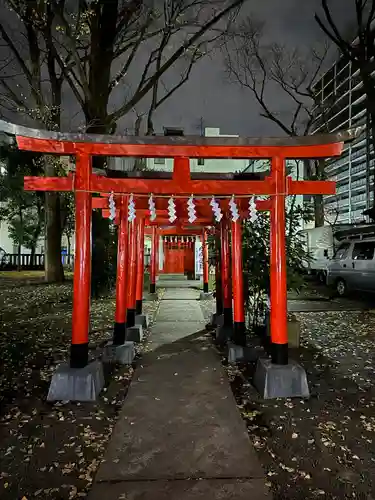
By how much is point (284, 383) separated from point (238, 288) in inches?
83.7

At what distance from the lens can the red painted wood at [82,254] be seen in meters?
5.45

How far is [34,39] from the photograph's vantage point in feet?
53.3

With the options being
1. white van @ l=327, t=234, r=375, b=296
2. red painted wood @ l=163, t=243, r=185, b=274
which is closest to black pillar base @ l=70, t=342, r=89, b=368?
white van @ l=327, t=234, r=375, b=296

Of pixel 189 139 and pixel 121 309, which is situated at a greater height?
pixel 189 139

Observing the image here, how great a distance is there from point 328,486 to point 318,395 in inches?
89.2

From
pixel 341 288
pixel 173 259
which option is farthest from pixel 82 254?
pixel 173 259

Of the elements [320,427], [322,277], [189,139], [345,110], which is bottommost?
[320,427]

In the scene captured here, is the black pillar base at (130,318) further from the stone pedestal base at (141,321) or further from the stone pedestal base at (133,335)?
the stone pedestal base at (141,321)

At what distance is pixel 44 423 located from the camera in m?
4.61

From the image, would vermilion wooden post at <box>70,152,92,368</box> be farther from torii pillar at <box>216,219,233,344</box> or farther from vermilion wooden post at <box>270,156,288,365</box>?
torii pillar at <box>216,219,233,344</box>

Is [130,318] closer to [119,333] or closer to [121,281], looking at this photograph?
[119,333]

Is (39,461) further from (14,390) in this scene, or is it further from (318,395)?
(318,395)

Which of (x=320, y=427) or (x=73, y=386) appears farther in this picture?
(x=73, y=386)

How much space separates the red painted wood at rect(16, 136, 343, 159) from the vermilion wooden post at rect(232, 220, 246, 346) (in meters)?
1.96
